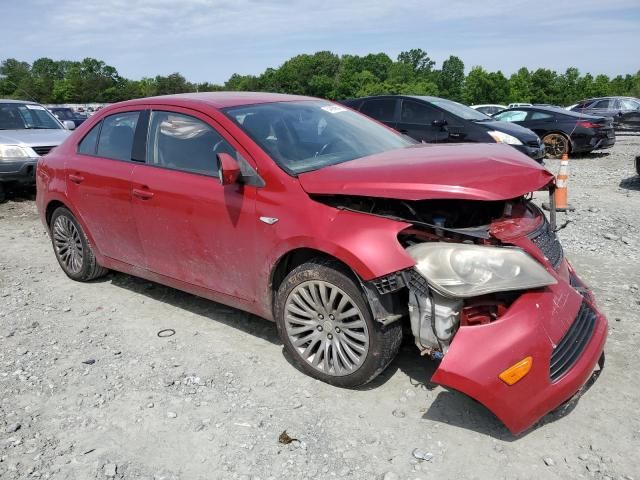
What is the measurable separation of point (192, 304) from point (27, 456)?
2024 mm

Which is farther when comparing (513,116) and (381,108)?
(513,116)

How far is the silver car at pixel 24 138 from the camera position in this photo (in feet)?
29.7

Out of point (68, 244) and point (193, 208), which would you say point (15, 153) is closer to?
point (68, 244)

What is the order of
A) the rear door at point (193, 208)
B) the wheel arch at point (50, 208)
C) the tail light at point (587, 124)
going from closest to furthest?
the rear door at point (193, 208) → the wheel arch at point (50, 208) → the tail light at point (587, 124)

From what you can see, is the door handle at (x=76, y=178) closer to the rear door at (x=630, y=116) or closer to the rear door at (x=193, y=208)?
A: the rear door at (x=193, y=208)

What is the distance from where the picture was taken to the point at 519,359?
2.62 metres

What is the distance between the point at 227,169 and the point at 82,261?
8.11 feet

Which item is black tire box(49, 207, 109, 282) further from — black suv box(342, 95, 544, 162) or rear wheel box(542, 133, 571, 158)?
rear wheel box(542, 133, 571, 158)

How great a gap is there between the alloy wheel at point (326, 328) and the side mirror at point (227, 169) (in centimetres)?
79

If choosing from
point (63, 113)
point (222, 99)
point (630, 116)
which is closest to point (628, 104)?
point (630, 116)

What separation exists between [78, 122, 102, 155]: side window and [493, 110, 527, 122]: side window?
11584 millimetres

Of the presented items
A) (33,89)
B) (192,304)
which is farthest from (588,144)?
(33,89)

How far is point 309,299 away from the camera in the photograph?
10.8ft

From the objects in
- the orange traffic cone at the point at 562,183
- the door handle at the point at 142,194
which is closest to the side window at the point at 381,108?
the orange traffic cone at the point at 562,183
